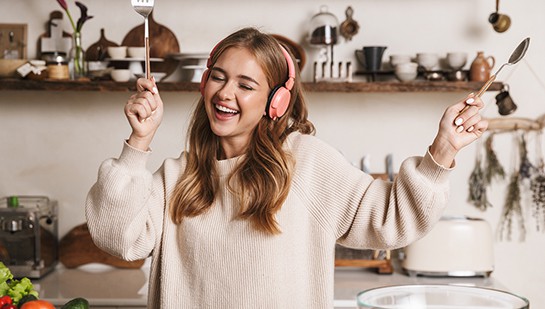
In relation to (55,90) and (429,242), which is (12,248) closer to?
(55,90)

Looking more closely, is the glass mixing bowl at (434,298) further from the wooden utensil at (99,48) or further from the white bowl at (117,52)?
the wooden utensil at (99,48)

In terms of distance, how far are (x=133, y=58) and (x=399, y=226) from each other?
1672mm

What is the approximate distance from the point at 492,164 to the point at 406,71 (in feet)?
1.75

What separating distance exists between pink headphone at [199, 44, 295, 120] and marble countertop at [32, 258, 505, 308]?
3.64 feet

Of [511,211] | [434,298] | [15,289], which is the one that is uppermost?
[434,298]

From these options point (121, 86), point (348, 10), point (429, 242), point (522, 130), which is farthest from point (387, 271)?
point (121, 86)

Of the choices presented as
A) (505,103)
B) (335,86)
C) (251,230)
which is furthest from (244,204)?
(505,103)

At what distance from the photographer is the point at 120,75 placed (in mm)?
3059

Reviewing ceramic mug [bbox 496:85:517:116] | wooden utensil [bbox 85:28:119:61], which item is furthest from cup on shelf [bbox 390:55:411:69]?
wooden utensil [bbox 85:28:119:61]

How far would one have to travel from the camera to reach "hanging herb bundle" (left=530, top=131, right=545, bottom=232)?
3211 mm

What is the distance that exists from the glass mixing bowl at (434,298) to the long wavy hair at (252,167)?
63cm

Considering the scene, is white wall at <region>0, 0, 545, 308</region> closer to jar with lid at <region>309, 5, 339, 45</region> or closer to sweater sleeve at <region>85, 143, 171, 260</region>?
jar with lid at <region>309, 5, 339, 45</region>

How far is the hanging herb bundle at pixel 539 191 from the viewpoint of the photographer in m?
3.21

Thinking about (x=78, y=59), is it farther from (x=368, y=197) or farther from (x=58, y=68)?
(x=368, y=197)
